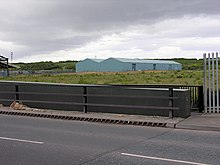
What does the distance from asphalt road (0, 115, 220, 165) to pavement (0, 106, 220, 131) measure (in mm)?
493

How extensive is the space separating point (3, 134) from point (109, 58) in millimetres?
100689

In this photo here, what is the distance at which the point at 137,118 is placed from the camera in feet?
41.4

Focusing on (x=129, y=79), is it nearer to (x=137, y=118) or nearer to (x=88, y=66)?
(x=137, y=118)

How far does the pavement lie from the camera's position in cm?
1109

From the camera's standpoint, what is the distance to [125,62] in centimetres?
10706

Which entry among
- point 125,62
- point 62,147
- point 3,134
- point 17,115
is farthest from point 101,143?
point 125,62

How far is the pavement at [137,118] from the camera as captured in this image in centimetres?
1109

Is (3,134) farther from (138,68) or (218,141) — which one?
(138,68)

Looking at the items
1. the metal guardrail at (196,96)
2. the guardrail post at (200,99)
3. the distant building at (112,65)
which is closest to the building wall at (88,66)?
the distant building at (112,65)

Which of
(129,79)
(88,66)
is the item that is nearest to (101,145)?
(129,79)

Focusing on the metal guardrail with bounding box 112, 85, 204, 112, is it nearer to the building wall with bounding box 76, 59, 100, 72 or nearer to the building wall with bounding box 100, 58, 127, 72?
the building wall with bounding box 100, 58, 127, 72

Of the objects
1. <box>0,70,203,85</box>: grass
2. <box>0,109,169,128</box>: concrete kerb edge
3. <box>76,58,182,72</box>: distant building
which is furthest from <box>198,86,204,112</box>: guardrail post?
<box>76,58,182,72</box>: distant building

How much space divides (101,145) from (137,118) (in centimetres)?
422

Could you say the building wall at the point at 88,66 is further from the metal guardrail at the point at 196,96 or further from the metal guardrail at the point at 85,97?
the metal guardrail at the point at 196,96
